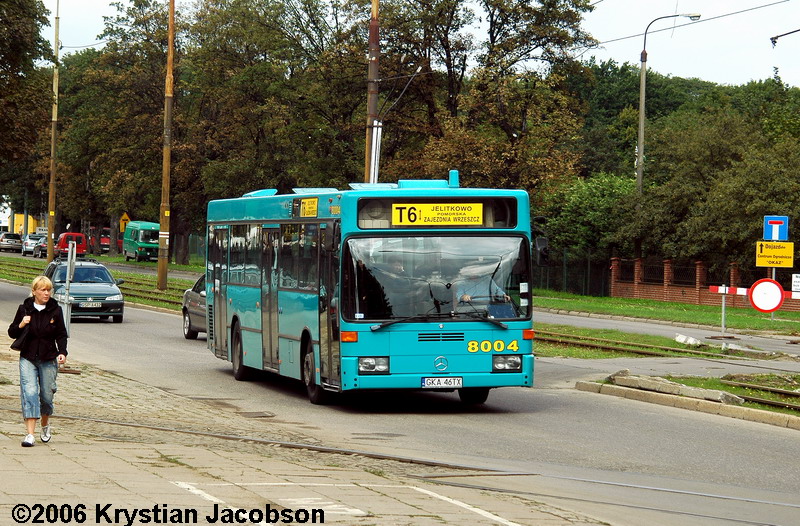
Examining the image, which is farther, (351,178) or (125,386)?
(351,178)

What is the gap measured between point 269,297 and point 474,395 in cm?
344

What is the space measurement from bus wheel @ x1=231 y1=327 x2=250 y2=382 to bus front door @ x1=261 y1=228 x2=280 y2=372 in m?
1.25

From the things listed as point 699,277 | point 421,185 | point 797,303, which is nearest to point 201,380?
point 421,185

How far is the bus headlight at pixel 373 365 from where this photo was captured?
15133mm

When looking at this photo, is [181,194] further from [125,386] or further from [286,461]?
[286,461]

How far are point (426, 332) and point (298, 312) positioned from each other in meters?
2.32

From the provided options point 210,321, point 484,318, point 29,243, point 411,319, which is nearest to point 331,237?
point 411,319

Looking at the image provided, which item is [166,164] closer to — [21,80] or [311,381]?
[21,80]

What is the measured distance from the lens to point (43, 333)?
11180 millimetres

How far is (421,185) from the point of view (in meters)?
16.5

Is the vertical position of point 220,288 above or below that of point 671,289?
above

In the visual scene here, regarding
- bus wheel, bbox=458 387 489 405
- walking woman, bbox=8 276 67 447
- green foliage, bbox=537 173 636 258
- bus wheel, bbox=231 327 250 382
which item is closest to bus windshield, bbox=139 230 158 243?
green foliage, bbox=537 173 636 258

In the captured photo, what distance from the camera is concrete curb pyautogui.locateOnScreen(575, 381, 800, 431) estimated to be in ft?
48.9

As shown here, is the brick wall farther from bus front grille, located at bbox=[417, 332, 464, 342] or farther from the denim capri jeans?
the denim capri jeans
